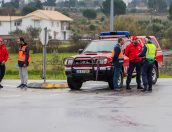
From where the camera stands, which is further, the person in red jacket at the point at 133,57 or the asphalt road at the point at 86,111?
the person in red jacket at the point at 133,57

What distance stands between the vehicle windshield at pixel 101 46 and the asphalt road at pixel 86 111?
2.16 meters

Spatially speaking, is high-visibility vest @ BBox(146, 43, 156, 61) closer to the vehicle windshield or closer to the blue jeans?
the blue jeans

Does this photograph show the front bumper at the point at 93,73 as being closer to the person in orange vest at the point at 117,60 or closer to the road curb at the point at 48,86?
the person in orange vest at the point at 117,60

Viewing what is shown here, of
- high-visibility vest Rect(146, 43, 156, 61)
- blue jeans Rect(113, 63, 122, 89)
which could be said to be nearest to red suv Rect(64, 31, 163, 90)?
blue jeans Rect(113, 63, 122, 89)

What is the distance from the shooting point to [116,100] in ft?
53.6

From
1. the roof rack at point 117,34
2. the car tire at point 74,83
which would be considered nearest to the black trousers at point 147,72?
the car tire at point 74,83

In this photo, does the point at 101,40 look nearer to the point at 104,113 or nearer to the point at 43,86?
the point at 43,86

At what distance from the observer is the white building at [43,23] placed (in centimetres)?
11750

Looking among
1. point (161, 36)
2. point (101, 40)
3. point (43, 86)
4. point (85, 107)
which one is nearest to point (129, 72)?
point (101, 40)

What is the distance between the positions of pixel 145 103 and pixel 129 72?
15.6ft

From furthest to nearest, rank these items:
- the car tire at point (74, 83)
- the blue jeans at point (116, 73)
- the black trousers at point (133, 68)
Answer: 1. the car tire at point (74, 83)
2. the black trousers at point (133, 68)
3. the blue jeans at point (116, 73)

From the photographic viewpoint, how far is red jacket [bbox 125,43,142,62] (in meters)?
19.9

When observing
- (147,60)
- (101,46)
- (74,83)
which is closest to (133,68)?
(147,60)

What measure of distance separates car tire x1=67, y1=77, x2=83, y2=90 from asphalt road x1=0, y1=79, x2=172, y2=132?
59.4 inches
